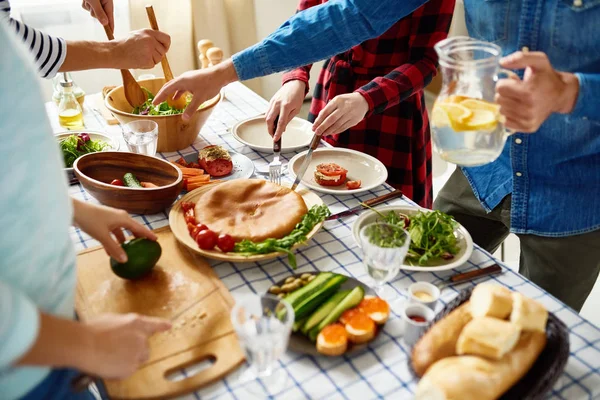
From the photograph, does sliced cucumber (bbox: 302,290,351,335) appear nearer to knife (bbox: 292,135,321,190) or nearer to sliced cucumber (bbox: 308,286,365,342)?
sliced cucumber (bbox: 308,286,365,342)

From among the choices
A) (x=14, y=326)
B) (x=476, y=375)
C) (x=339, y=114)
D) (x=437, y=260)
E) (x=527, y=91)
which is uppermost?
(x=527, y=91)

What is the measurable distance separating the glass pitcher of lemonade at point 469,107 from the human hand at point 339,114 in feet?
1.94

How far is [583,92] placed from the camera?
116 centimetres

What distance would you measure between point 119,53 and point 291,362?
1160 millimetres

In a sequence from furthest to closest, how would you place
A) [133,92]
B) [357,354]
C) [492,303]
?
[133,92]
[357,354]
[492,303]

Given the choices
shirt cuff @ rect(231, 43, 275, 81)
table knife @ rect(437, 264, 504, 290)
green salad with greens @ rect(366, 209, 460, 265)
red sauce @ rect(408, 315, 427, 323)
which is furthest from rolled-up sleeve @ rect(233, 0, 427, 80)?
red sauce @ rect(408, 315, 427, 323)

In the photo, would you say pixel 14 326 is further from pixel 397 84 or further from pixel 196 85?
pixel 397 84

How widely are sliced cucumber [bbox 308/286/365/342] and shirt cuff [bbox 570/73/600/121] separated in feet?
1.87

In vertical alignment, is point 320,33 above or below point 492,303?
above

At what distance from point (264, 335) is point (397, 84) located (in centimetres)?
111

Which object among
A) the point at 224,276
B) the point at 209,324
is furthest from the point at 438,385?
the point at 224,276

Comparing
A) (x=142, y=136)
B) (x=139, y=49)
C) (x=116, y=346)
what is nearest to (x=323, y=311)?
(x=116, y=346)

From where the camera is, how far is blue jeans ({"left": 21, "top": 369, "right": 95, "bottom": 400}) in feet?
2.93

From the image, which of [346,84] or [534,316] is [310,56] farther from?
[534,316]
